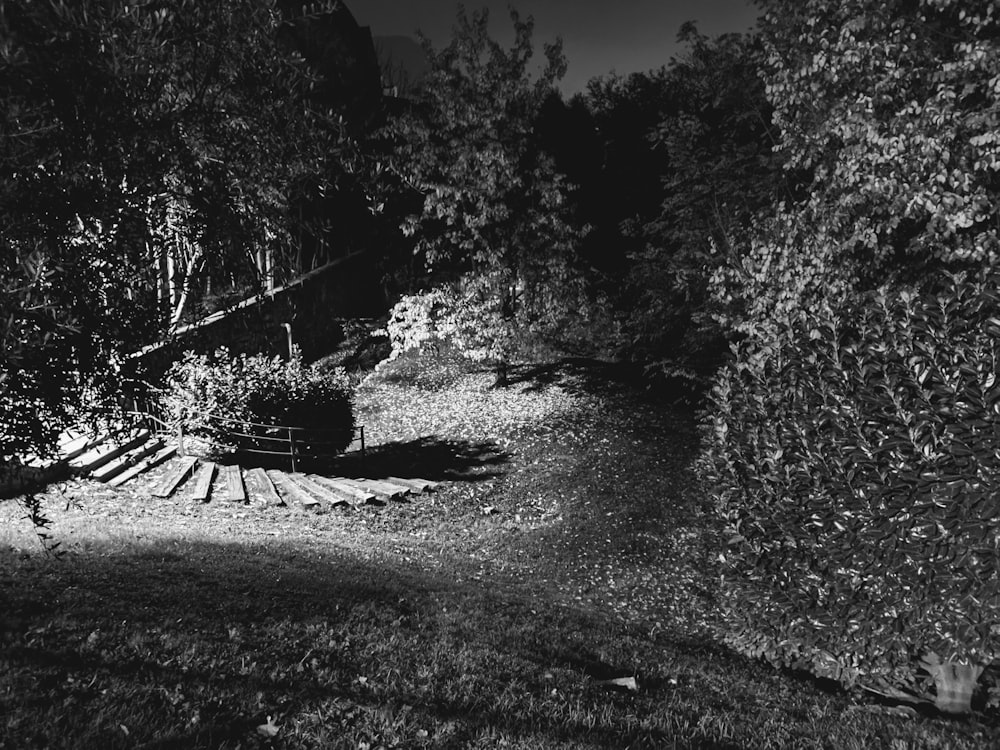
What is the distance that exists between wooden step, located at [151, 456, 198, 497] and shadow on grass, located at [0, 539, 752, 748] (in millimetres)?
4430

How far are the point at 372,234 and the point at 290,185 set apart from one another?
2635cm

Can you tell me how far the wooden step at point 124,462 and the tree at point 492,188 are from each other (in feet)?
30.3

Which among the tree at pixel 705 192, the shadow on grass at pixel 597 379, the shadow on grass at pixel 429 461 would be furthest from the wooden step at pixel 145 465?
the tree at pixel 705 192

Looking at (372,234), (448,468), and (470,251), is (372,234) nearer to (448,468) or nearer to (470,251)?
(470,251)

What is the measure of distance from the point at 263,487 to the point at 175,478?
1541mm

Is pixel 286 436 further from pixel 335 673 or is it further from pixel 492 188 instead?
pixel 335 673

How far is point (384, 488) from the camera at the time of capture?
558 inches

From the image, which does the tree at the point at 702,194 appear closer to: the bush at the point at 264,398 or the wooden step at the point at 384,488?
the wooden step at the point at 384,488

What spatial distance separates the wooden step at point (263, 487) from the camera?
12759 millimetres

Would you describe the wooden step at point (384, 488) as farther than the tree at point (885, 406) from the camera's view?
Yes

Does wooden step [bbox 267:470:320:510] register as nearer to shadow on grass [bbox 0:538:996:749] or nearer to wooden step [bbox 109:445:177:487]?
wooden step [bbox 109:445:177:487]

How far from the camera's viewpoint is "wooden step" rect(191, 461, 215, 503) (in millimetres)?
12281

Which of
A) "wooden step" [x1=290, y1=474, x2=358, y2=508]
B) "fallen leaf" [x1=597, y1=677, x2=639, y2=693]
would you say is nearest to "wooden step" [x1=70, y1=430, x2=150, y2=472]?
"wooden step" [x1=290, y1=474, x2=358, y2=508]

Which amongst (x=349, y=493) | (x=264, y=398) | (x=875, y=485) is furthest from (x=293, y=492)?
(x=875, y=485)
